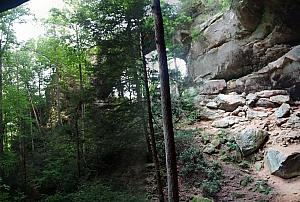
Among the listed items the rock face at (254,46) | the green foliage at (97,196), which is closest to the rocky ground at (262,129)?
the rock face at (254,46)

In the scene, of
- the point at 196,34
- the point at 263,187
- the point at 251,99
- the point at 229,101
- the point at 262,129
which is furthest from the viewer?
the point at 196,34

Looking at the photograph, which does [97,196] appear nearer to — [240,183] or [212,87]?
[240,183]

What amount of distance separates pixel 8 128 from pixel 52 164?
5.33m

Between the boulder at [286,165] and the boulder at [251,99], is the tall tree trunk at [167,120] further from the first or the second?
the boulder at [251,99]

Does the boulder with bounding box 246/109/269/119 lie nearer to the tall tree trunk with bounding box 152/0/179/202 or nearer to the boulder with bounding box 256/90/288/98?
the boulder with bounding box 256/90/288/98

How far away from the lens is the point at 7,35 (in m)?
16.0

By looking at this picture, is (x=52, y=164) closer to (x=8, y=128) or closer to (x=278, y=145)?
(x=8, y=128)

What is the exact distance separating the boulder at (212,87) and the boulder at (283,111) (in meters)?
3.97

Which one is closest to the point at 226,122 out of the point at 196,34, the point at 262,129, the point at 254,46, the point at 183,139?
the point at 262,129

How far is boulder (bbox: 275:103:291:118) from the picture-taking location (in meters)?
13.5

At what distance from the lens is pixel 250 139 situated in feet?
41.9

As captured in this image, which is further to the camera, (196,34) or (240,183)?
(196,34)

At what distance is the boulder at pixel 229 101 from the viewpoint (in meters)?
15.6

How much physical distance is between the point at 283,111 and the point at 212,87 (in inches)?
187
